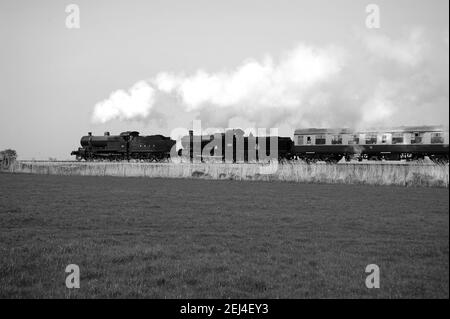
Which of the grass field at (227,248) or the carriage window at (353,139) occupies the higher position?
the carriage window at (353,139)

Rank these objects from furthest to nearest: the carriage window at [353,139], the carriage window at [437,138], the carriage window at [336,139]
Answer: the carriage window at [336,139], the carriage window at [353,139], the carriage window at [437,138]

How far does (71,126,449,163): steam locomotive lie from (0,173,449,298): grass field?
22548mm

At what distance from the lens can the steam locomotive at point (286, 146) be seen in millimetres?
37969

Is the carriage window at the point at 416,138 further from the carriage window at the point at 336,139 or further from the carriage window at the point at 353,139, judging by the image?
the carriage window at the point at 336,139

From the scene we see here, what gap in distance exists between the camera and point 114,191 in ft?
68.4

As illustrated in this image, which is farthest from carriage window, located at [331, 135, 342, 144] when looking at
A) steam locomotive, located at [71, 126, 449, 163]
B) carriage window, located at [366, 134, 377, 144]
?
carriage window, located at [366, 134, 377, 144]

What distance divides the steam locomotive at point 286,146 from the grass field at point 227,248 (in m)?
22.5

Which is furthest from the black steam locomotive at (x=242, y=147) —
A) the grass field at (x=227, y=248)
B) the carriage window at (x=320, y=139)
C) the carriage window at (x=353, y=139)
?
the grass field at (x=227, y=248)

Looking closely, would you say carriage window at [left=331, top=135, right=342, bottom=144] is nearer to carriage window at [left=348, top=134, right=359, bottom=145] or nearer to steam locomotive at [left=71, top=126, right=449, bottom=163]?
steam locomotive at [left=71, top=126, right=449, bottom=163]

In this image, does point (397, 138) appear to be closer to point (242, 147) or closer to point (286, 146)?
point (286, 146)

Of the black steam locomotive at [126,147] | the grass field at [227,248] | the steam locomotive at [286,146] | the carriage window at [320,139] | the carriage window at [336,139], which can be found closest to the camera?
the grass field at [227,248]

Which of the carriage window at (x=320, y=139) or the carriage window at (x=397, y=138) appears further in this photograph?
the carriage window at (x=320, y=139)

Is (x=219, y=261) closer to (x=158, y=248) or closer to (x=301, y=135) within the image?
(x=158, y=248)
